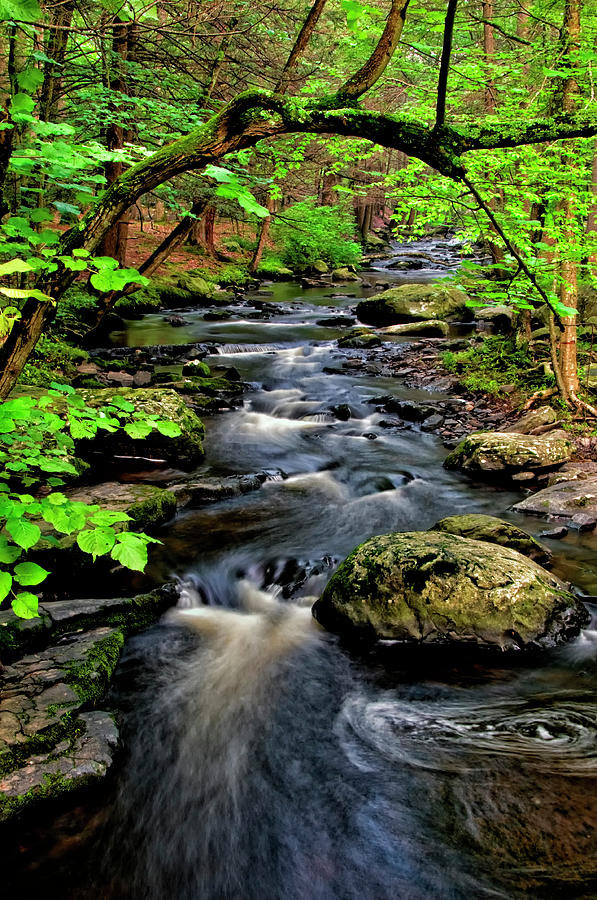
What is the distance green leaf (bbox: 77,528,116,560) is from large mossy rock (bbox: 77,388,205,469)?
17.2ft

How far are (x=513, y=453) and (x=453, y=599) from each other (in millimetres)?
3772

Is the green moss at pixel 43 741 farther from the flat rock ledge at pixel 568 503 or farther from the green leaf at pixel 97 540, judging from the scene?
the flat rock ledge at pixel 568 503

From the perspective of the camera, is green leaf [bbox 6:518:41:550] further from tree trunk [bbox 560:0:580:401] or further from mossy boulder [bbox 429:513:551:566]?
tree trunk [bbox 560:0:580:401]

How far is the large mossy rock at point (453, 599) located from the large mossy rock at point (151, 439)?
3.82 meters

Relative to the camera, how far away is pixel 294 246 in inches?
1120

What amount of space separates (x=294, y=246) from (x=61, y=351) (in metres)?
20.5

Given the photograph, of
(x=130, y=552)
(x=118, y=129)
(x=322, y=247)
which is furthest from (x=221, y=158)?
(x=322, y=247)

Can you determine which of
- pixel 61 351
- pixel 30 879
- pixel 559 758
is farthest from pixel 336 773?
pixel 61 351

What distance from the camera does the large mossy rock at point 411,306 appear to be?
16.8 m

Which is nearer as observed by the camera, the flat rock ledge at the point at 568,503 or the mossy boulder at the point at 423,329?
the flat rock ledge at the point at 568,503

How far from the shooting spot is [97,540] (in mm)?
2176

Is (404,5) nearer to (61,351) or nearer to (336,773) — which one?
(336,773)

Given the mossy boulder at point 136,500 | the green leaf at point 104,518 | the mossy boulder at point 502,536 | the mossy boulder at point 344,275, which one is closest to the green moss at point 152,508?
the mossy boulder at point 136,500

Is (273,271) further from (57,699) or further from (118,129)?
(57,699)
